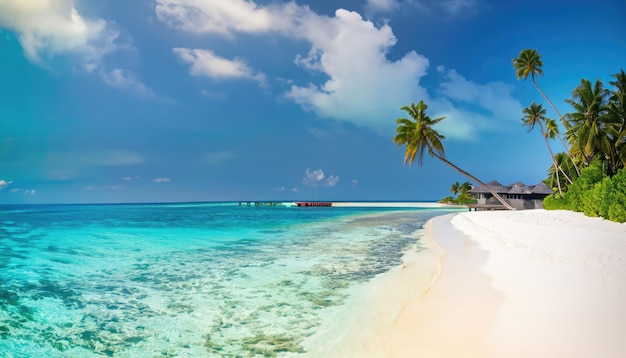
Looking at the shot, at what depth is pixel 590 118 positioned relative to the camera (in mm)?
26094

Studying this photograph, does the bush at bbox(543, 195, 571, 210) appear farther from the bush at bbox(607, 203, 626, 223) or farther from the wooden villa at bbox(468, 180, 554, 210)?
the bush at bbox(607, 203, 626, 223)

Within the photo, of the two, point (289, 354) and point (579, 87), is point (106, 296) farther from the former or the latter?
point (579, 87)

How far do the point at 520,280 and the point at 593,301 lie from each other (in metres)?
1.51

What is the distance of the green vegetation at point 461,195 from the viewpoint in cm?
6762

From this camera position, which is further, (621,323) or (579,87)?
(579,87)

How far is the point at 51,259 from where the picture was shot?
11250 mm

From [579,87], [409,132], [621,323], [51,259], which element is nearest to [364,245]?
[621,323]

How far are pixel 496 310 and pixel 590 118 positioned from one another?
29.9 m

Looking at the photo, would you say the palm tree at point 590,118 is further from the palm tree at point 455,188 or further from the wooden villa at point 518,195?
the palm tree at point 455,188

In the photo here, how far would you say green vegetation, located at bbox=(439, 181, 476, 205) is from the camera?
6762 cm

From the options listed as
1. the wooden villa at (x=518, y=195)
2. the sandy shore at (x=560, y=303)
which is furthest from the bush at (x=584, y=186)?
the sandy shore at (x=560, y=303)

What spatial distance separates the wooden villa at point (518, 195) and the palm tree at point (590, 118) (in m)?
10.7

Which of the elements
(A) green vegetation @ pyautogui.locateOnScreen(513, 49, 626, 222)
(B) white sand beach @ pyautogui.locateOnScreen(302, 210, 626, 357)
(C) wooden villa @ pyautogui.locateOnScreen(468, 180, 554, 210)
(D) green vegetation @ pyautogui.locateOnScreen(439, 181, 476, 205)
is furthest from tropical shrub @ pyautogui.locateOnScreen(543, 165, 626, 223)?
(D) green vegetation @ pyautogui.locateOnScreen(439, 181, 476, 205)

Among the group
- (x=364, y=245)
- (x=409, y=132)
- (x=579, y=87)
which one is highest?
(x=579, y=87)
